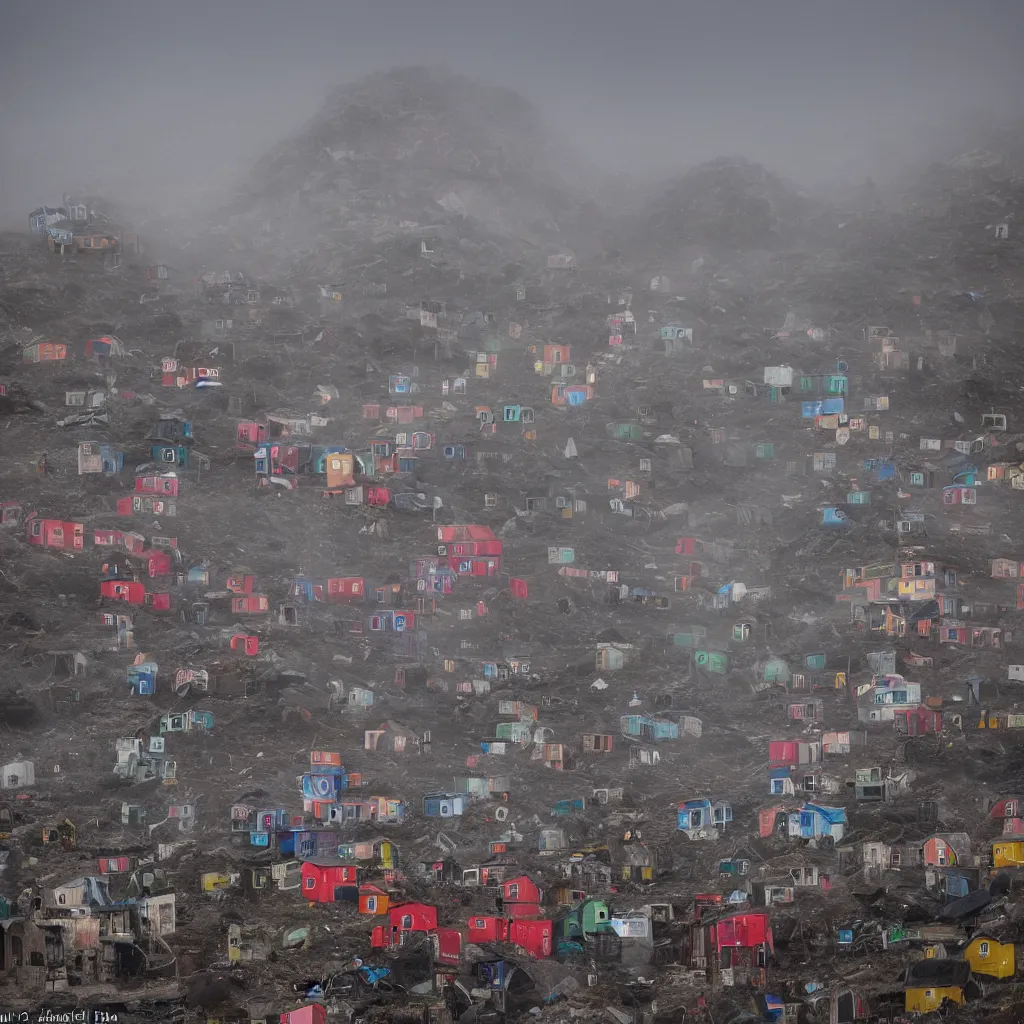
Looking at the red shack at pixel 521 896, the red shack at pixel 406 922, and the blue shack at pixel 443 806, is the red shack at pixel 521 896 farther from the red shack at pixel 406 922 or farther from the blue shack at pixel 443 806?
the blue shack at pixel 443 806

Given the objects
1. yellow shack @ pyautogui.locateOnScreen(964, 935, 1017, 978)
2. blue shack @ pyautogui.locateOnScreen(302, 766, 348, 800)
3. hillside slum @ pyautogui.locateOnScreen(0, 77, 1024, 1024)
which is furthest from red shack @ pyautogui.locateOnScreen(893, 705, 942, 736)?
blue shack @ pyautogui.locateOnScreen(302, 766, 348, 800)

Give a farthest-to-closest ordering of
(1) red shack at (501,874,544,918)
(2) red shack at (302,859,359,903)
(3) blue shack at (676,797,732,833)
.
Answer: (3) blue shack at (676,797,732,833)
(2) red shack at (302,859,359,903)
(1) red shack at (501,874,544,918)

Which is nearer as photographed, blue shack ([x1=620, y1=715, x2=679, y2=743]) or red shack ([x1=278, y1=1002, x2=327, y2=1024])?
red shack ([x1=278, y1=1002, x2=327, y2=1024])

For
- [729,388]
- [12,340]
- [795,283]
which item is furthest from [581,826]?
[795,283]

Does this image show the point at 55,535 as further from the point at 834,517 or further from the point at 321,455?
the point at 834,517

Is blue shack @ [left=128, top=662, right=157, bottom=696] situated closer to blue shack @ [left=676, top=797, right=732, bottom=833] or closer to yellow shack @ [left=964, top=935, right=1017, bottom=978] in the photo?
blue shack @ [left=676, top=797, right=732, bottom=833]

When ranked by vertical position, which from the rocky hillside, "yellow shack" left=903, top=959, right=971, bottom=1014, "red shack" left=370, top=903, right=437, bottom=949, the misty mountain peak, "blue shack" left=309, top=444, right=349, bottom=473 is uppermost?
the misty mountain peak

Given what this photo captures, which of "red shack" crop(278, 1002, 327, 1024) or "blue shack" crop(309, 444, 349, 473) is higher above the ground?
"blue shack" crop(309, 444, 349, 473)

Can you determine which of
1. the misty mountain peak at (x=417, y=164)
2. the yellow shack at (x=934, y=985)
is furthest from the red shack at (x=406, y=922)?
the misty mountain peak at (x=417, y=164)

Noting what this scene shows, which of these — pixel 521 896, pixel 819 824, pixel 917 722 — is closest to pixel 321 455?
pixel 917 722
